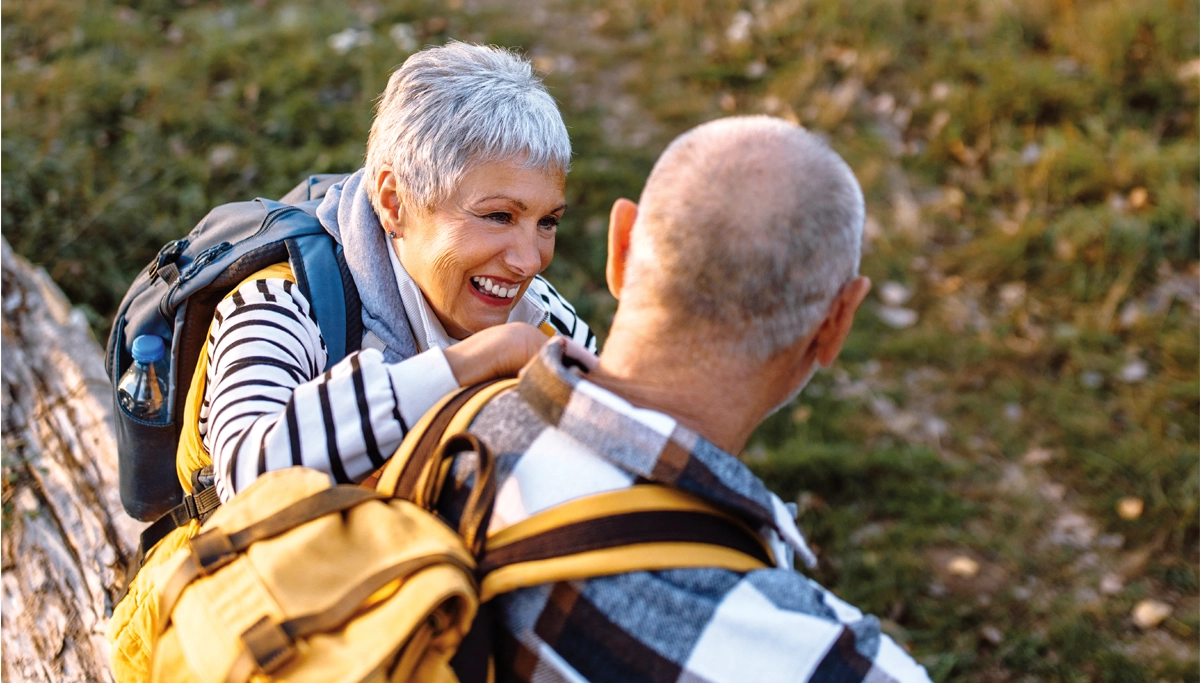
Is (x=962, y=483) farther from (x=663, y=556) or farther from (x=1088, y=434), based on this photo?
(x=663, y=556)

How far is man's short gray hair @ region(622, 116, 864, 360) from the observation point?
1482 millimetres

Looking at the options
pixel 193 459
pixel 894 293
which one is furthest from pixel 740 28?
pixel 193 459

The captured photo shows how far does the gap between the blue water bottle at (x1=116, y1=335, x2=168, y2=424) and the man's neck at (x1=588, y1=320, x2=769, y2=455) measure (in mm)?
1352

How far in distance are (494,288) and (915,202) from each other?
3.93 metres

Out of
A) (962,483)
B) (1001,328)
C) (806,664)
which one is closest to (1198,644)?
(962,483)

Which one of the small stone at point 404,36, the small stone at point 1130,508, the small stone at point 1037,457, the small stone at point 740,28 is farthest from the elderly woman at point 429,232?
the small stone at point 740,28

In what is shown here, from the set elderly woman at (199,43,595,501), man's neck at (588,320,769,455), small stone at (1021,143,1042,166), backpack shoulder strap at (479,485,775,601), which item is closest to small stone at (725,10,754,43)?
small stone at (1021,143,1042,166)

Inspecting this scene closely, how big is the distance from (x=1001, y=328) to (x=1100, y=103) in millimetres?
1860

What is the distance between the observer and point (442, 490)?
1.53 meters

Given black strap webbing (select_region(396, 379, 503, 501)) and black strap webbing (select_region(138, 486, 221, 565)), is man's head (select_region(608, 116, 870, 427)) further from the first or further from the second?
black strap webbing (select_region(138, 486, 221, 565))

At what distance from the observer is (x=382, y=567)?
137cm

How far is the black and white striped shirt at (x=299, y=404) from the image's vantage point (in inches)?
69.2

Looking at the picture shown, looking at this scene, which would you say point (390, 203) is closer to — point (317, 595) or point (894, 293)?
point (317, 595)

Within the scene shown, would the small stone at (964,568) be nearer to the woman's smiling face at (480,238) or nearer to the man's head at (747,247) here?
the woman's smiling face at (480,238)
